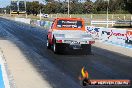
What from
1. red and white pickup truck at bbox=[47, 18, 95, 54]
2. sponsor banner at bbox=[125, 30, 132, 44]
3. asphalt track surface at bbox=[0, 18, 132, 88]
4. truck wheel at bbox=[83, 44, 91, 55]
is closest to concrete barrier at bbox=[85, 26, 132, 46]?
sponsor banner at bbox=[125, 30, 132, 44]

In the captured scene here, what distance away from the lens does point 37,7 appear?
187 metres

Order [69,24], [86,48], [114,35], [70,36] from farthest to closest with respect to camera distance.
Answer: [114,35] < [69,24] < [86,48] < [70,36]

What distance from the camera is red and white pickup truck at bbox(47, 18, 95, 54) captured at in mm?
19641

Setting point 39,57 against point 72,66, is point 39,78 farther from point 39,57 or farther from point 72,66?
point 39,57

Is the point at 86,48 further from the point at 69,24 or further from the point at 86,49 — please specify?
the point at 69,24

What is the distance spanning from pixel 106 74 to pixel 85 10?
123102 mm

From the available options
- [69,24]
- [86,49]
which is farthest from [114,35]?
[86,49]

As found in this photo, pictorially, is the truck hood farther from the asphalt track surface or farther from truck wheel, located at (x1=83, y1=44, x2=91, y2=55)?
the asphalt track surface

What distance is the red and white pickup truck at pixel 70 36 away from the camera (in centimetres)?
1964

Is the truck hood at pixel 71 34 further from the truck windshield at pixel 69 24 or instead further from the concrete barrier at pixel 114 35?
the concrete barrier at pixel 114 35

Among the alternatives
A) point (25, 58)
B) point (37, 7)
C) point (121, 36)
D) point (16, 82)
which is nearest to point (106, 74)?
point (16, 82)

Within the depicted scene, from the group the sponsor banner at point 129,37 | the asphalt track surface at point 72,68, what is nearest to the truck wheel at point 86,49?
the asphalt track surface at point 72,68

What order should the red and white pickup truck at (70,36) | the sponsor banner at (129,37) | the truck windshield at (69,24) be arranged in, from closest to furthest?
the red and white pickup truck at (70,36), the truck windshield at (69,24), the sponsor banner at (129,37)

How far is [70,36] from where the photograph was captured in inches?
789
